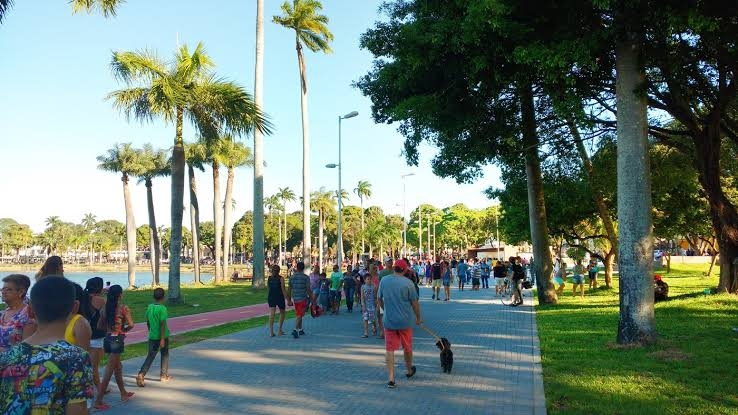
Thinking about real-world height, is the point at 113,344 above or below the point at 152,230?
below

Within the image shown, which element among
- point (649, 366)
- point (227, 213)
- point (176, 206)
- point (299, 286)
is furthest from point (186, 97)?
point (227, 213)

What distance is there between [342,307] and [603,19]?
13626mm

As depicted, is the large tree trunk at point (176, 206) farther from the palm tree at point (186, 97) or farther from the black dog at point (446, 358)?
the black dog at point (446, 358)

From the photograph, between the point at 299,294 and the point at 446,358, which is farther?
the point at 299,294

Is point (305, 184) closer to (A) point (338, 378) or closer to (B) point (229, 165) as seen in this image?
(B) point (229, 165)

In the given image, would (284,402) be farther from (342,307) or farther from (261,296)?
(261,296)

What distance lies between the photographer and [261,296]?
26.0 metres

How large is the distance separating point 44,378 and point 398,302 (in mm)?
5697

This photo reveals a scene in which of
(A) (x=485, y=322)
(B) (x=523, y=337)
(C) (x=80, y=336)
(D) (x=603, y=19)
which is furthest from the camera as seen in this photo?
(A) (x=485, y=322)

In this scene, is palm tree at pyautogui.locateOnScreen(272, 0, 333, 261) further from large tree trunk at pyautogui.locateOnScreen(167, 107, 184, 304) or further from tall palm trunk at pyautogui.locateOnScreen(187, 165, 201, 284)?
tall palm trunk at pyautogui.locateOnScreen(187, 165, 201, 284)

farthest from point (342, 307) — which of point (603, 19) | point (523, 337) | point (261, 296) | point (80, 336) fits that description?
point (80, 336)

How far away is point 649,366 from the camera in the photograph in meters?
8.47

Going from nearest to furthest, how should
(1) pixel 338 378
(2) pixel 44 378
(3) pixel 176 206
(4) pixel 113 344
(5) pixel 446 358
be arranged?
1. (2) pixel 44 378
2. (4) pixel 113 344
3. (1) pixel 338 378
4. (5) pixel 446 358
5. (3) pixel 176 206

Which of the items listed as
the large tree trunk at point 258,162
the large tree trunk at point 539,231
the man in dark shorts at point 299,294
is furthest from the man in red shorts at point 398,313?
the large tree trunk at point 258,162
